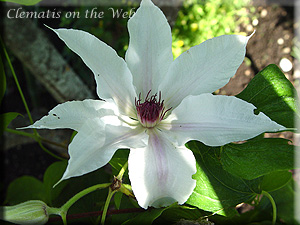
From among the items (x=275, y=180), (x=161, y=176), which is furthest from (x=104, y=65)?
(x=275, y=180)

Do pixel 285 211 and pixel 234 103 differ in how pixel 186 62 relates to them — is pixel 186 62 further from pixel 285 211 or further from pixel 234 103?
pixel 285 211

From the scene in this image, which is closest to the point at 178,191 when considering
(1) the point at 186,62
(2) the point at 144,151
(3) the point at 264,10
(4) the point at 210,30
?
(2) the point at 144,151

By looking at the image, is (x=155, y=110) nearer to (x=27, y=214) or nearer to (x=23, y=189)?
(x=27, y=214)

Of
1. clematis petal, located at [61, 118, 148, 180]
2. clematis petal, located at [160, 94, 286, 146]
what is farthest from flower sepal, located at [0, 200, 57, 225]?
clematis petal, located at [160, 94, 286, 146]

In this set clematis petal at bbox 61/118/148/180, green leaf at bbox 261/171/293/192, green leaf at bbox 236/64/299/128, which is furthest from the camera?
green leaf at bbox 261/171/293/192

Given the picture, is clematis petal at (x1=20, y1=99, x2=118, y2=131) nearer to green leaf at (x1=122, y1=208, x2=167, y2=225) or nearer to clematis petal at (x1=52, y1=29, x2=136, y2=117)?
clematis petal at (x1=52, y1=29, x2=136, y2=117)

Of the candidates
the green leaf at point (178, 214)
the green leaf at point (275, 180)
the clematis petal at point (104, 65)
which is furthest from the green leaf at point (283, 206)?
the clematis petal at point (104, 65)
